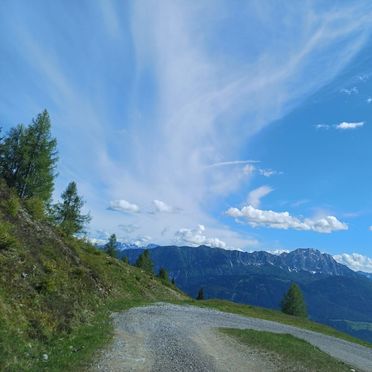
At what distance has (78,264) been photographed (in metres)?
35.5

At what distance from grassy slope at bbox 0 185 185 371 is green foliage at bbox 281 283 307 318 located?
3121 inches

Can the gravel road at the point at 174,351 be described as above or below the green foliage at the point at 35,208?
below

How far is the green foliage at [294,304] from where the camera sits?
10772cm

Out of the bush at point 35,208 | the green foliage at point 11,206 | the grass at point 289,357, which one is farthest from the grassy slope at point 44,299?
the grass at point 289,357

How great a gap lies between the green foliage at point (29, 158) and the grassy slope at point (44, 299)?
56.0 ft

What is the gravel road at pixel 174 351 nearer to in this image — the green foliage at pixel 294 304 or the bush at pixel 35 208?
the bush at pixel 35 208

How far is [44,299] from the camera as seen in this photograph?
21.0 meters

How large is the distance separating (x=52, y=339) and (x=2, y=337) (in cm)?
342

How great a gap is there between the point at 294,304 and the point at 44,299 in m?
98.3

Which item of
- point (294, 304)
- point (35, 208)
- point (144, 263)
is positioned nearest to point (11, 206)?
point (35, 208)

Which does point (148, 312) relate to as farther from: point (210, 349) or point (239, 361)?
point (239, 361)

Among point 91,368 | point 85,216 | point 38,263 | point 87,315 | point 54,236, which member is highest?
point 85,216

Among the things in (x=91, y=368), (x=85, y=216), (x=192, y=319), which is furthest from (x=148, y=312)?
(x=85, y=216)

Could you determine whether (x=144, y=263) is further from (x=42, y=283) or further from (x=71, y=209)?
(x=42, y=283)
